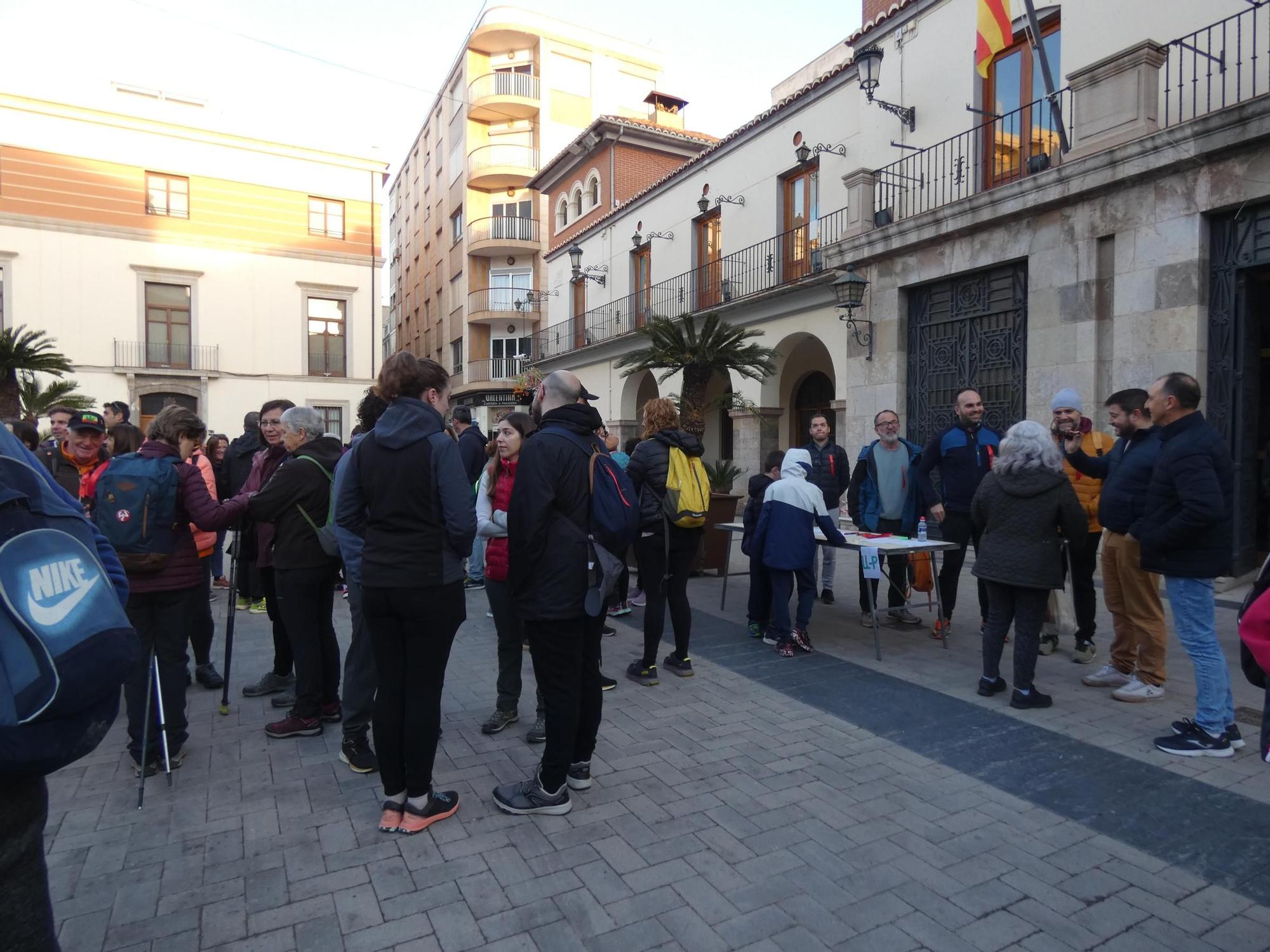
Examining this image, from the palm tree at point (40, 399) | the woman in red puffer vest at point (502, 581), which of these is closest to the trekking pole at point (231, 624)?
the woman in red puffer vest at point (502, 581)

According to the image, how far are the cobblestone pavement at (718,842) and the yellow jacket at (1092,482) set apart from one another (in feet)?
5.17

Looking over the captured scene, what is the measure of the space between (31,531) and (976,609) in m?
7.69

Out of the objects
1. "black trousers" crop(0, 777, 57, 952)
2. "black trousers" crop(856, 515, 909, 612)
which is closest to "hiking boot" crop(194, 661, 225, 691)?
"black trousers" crop(0, 777, 57, 952)

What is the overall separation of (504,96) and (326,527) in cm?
3260

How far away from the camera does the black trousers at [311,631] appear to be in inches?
166

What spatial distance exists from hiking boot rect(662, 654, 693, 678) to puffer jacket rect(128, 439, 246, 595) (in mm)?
2992

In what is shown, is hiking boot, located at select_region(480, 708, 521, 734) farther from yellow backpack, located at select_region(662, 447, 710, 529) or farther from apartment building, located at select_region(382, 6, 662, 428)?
apartment building, located at select_region(382, 6, 662, 428)

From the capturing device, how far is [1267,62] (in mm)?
8047

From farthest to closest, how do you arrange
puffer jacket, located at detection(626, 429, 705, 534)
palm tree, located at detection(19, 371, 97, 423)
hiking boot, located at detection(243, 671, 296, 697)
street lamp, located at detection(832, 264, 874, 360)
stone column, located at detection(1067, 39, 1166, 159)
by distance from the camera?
palm tree, located at detection(19, 371, 97, 423), street lamp, located at detection(832, 264, 874, 360), stone column, located at detection(1067, 39, 1166, 159), puffer jacket, located at detection(626, 429, 705, 534), hiking boot, located at detection(243, 671, 296, 697)

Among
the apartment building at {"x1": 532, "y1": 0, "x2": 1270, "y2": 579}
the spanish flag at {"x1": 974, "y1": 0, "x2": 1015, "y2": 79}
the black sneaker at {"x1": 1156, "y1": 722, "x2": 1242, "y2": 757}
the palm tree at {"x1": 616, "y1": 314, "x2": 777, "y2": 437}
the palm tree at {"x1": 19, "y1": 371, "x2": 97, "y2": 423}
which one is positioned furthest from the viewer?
the palm tree at {"x1": 19, "y1": 371, "x2": 97, "y2": 423}

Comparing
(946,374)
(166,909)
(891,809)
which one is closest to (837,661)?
(891,809)

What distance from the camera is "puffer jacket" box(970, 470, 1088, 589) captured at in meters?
4.73

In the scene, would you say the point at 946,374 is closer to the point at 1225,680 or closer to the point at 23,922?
the point at 1225,680

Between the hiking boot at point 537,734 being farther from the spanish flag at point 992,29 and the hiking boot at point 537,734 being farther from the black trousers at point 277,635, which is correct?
the spanish flag at point 992,29
